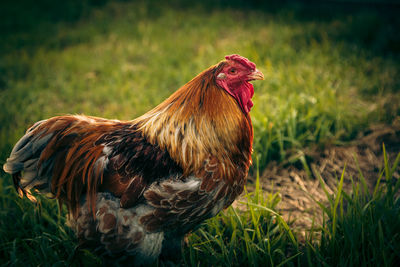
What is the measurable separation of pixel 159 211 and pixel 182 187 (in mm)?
215

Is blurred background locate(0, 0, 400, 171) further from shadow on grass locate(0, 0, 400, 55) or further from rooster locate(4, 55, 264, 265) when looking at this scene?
rooster locate(4, 55, 264, 265)

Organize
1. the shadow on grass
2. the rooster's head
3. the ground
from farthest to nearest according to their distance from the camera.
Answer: the shadow on grass, the ground, the rooster's head

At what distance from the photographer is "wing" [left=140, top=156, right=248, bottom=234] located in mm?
1834

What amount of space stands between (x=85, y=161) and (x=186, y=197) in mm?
746

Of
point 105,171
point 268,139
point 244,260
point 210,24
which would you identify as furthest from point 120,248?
point 210,24

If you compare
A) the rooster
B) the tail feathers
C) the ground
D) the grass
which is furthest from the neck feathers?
the ground

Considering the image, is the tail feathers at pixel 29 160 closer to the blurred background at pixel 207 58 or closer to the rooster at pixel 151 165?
the rooster at pixel 151 165

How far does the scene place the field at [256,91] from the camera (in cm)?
212

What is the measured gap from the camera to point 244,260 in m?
2.14

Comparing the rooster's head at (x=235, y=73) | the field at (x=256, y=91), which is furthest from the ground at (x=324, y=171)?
the rooster's head at (x=235, y=73)

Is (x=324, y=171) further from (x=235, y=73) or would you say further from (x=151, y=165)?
(x=151, y=165)

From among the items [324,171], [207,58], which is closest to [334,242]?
[324,171]

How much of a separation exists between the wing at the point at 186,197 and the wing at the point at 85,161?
108 millimetres

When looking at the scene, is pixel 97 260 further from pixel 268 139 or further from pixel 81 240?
pixel 268 139
